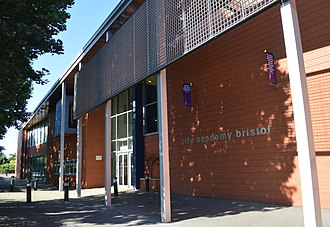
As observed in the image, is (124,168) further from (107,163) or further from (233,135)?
(233,135)

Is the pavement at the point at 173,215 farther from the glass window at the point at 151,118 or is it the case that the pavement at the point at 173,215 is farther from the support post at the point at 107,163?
the glass window at the point at 151,118

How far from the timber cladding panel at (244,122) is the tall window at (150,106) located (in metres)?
2.96

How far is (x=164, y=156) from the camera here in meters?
8.34

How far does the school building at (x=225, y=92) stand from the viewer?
6.07m

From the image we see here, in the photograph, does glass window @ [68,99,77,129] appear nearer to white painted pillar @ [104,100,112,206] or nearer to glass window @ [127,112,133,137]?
glass window @ [127,112,133,137]

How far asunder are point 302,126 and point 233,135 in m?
6.68

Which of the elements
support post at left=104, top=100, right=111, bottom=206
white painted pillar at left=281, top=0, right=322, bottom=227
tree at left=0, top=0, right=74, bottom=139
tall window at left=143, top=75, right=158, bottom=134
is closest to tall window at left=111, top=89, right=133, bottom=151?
tall window at left=143, top=75, right=158, bottom=134

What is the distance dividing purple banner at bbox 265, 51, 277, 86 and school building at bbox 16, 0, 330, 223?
42 millimetres

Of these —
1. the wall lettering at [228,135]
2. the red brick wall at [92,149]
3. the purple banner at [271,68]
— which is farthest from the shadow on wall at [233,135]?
the red brick wall at [92,149]

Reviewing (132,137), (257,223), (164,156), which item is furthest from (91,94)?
(257,223)

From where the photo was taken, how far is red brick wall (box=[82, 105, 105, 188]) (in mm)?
20312

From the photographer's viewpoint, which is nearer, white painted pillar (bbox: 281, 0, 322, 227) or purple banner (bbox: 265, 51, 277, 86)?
white painted pillar (bbox: 281, 0, 322, 227)

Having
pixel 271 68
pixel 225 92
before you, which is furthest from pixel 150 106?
pixel 271 68

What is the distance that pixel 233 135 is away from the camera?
443 inches
